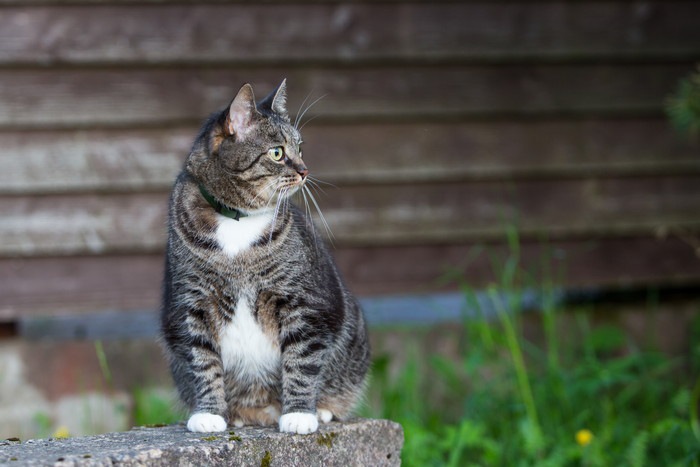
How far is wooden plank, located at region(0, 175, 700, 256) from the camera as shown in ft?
11.5

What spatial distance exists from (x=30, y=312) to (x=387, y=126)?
166 cm

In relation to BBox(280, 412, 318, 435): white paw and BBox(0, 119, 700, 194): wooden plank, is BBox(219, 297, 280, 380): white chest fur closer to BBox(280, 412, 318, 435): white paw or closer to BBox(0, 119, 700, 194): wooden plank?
BBox(280, 412, 318, 435): white paw

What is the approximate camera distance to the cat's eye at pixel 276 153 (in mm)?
2166

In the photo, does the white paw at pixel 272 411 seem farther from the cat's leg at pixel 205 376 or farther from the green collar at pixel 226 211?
the green collar at pixel 226 211

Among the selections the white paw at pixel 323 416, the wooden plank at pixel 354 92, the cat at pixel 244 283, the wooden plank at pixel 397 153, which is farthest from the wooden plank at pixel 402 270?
the cat at pixel 244 283

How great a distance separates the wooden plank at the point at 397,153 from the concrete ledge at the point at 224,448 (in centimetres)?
157

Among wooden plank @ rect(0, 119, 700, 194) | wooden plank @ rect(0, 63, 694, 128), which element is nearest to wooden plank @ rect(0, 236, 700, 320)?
wooden plank @ rect(0, 119, 700, 194)

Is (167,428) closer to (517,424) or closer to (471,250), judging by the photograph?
(517,424)

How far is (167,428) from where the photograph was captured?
222 cm

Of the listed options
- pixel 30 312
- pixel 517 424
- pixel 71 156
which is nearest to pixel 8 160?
pixel 71 156

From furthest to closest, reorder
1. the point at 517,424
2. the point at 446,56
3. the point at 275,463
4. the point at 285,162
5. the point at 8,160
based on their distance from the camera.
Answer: the point at 446,56 → the point at 8,160 → the point at 517,424 → the point at 285,162 → the point at 275,463

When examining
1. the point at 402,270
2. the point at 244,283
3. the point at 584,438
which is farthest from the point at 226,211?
the point at 402,270

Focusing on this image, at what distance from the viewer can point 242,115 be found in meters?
2.16

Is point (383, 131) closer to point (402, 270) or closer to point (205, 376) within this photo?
point (402, 270)
